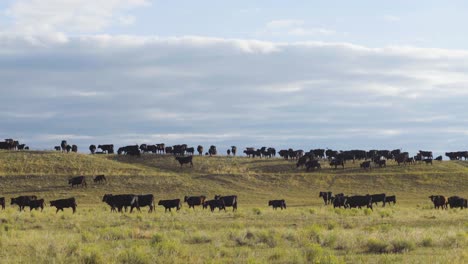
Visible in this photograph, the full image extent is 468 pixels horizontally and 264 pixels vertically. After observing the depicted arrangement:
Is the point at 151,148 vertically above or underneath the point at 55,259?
above

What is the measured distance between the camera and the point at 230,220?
34.8 metres

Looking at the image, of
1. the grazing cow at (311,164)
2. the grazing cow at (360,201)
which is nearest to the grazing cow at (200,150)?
the grazing cow at (311,164)

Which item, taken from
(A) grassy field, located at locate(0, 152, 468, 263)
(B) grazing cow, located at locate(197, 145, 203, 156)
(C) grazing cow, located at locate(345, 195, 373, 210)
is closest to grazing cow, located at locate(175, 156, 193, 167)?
(A) grassy field, located at locate(0, 152, 468, 263)

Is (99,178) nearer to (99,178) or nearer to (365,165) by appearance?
(99,178)

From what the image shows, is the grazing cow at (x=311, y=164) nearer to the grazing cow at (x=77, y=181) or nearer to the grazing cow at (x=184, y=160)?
the grazing cow at (x=184, y=160)

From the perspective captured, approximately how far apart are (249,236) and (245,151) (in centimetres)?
8370

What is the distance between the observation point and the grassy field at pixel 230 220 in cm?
1955

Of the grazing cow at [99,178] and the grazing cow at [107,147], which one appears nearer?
the grazing cow at [99,178]

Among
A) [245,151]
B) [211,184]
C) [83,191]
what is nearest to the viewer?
[83,191]

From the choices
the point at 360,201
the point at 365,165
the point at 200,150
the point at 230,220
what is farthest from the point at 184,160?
the point at 230,220

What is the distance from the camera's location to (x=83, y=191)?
63.9 metres

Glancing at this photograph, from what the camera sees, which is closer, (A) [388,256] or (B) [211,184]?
(A) [388,256]

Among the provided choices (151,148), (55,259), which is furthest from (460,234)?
(151,148)

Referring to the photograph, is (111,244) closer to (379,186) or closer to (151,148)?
(379,186)
